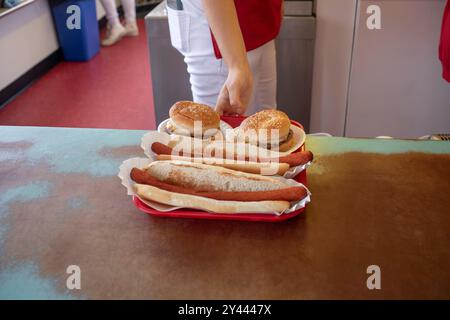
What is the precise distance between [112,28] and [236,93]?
3.72 metres

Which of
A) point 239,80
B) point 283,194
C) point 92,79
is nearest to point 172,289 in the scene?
point 283,194

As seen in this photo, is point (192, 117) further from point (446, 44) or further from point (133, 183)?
point (446, 44)

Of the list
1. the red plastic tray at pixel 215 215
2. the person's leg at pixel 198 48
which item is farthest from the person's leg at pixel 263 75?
the red plastic tray at pixel 215 215

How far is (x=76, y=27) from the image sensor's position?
12.7ft

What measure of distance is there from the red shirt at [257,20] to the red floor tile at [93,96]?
5.24 ft

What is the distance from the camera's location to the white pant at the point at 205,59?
4.83ft

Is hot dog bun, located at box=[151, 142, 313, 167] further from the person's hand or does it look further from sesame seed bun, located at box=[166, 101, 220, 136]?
the person's hand

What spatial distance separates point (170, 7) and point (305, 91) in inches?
38.3

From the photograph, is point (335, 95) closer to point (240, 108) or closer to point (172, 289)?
point (240, 108)

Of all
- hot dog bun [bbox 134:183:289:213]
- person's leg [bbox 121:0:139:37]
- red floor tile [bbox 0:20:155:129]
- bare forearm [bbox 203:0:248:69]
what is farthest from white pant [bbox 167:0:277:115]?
person's leg [bbox 121:0:139:37]

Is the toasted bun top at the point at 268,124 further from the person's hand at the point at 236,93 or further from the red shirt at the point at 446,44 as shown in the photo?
the red shirt at the point at 446,44
